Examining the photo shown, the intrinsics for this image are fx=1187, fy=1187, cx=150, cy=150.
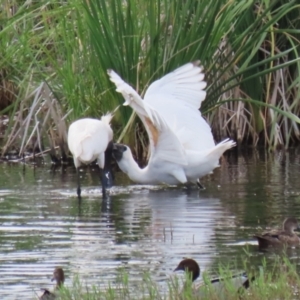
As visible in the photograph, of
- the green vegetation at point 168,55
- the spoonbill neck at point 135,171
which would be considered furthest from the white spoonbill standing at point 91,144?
the green vegetation at point 168,55

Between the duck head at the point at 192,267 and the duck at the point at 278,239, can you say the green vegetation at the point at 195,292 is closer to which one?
the duck head at the point at 192,267

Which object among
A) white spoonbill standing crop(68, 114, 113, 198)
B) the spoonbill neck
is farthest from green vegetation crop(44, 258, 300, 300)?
the spoonbill neck

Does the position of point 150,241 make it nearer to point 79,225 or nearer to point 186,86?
point 79,225

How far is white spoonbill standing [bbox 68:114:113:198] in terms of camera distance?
12.3 meters

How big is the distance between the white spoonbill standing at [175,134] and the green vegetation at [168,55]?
11.2 inches

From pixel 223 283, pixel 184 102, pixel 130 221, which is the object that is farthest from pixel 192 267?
pixel 184 102

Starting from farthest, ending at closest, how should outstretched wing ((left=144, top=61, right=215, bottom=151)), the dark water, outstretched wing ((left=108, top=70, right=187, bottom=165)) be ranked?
outstretched wing ((left=144, top=61, right=215, bottom=151))
outstretched wing ((left=108, top=70, right=187, bottom=165))
the dark water

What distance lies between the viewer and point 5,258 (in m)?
8.26

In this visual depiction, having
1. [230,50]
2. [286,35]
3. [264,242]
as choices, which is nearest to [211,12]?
[230,50]

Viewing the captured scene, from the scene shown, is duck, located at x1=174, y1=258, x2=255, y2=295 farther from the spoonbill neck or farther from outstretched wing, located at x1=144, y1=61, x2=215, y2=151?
outstretched wing, located at x1=144, y1=61, x2=215, y2=151

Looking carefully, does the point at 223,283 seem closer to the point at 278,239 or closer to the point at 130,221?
the point at 278,239

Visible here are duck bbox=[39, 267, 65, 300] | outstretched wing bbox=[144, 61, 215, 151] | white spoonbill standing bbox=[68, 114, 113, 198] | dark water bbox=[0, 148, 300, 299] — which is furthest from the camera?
outstretched wing bbox=[144, 61, 215, 151]

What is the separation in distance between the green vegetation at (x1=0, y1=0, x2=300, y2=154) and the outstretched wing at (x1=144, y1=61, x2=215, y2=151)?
23cm

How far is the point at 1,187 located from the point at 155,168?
165 centimetres
